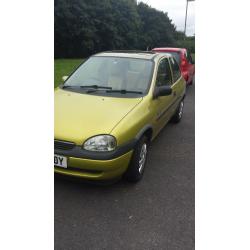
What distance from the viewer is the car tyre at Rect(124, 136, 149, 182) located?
3.81m

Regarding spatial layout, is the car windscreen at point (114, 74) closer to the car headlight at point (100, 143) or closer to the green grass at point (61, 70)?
the car headlight at point (100, 143)

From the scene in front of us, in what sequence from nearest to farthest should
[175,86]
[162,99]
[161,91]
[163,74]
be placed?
[161,91] < [162,99] < [163,74] < [175,86]

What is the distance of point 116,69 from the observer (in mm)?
4699

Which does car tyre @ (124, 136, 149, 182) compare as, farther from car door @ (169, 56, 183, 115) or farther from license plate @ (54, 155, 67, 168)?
car door @ (169, 56, 183, 115)

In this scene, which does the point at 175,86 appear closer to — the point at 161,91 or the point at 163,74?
the point at 163,74

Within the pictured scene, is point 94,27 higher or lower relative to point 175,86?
higher

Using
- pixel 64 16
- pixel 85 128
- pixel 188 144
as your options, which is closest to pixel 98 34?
pixel 64 16

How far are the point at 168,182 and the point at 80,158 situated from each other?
1.38m

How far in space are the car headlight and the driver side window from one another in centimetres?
157

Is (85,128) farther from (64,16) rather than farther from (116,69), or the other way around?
(64,16)

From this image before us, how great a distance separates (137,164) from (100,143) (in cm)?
70

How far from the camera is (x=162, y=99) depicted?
189 inches

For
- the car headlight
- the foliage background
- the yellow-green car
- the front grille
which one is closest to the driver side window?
the yellow-green car

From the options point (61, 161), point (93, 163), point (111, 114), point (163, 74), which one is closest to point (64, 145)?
point (61, 161)
